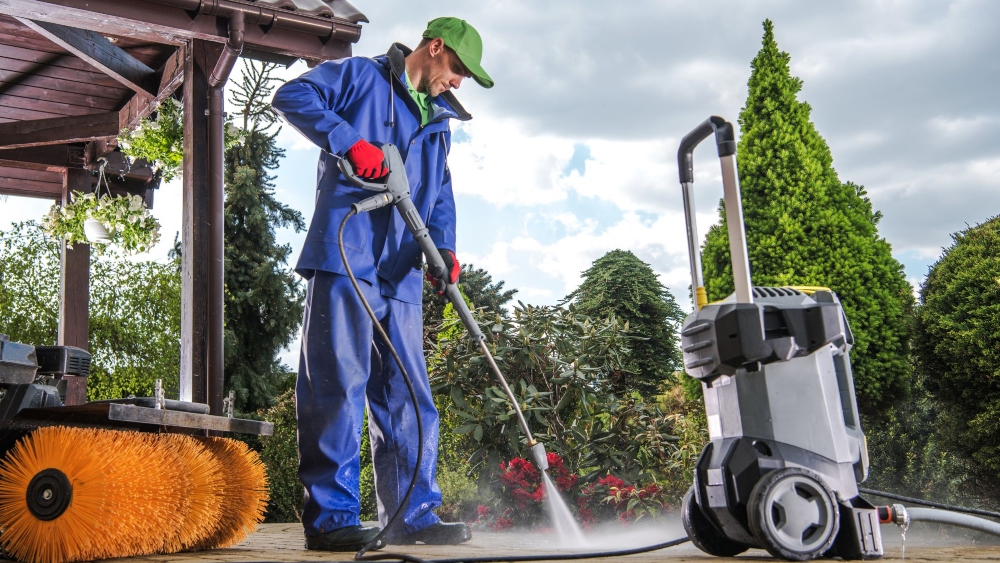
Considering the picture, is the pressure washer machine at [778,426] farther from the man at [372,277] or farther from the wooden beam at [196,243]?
the wooden beam at [196,243]

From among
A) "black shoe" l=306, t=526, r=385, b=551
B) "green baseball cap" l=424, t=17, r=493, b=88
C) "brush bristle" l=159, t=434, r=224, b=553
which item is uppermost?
"green baseball cap" l=424, t=17, r=493, b=88

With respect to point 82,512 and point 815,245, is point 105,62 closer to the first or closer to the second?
point 82,512

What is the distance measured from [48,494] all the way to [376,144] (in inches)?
47.6

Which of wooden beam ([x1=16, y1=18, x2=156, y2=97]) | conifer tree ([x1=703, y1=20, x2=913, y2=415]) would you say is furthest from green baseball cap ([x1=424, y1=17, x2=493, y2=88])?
conifer tree ([x1=703, y1=20, x2=913, y2=415])

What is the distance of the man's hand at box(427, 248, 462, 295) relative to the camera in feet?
7.99

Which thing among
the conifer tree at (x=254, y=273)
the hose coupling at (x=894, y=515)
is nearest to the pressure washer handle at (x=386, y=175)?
the hose coupling at (x=894, y=515)

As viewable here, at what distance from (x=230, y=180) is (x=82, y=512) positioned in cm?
Result: 933

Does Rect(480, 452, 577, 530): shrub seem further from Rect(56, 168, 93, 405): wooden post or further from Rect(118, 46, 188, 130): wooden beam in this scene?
Rect(56, 168, 93, 405): wooden post

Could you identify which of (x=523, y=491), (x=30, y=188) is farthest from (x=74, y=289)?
(x=523, y=491)

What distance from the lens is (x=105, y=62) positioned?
14.0 feet

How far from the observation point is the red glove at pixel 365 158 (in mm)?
2176

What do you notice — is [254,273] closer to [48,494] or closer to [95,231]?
[95,231]

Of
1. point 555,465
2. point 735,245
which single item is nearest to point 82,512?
point 735,245

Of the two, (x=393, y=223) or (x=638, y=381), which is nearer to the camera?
(x=393, y=223)
